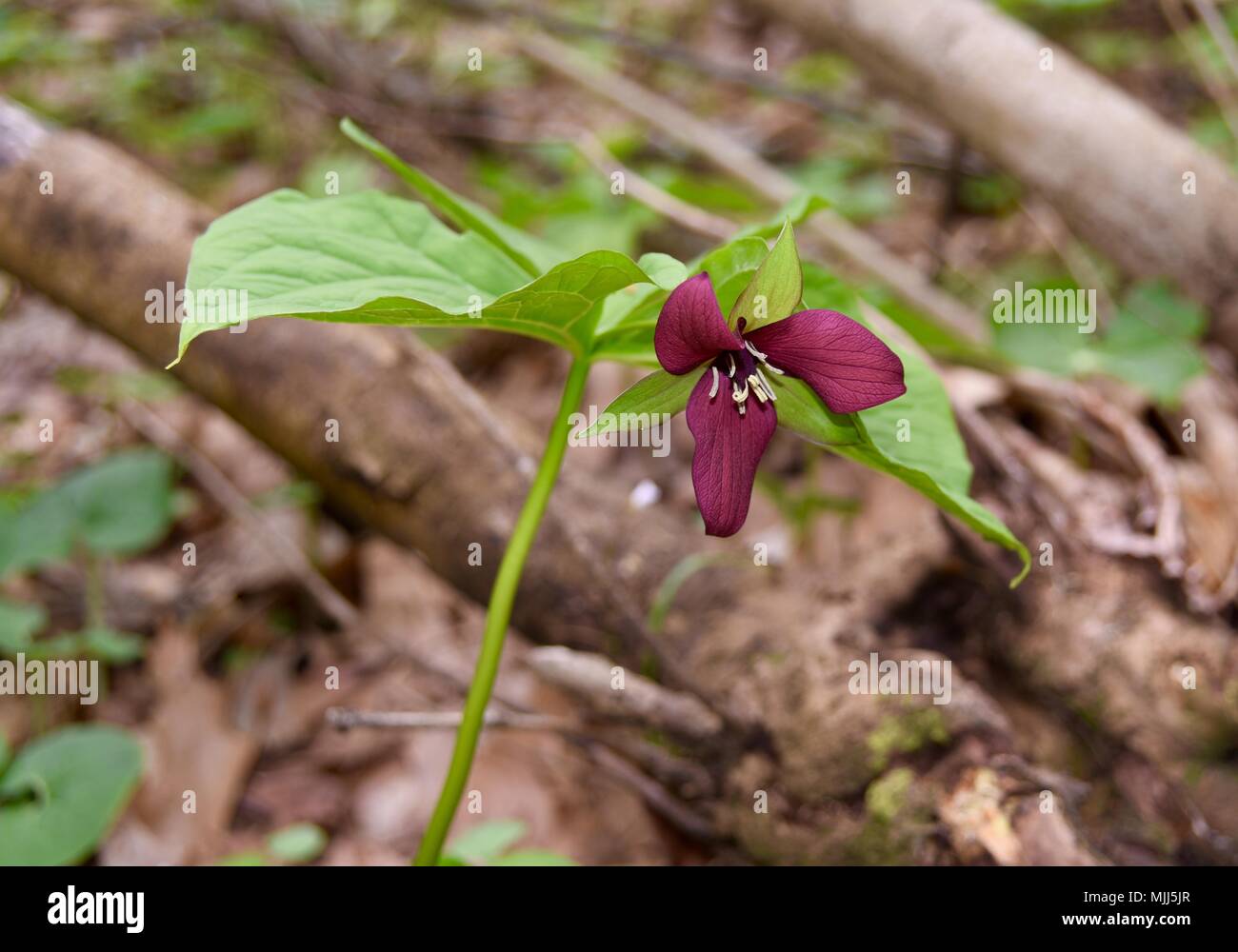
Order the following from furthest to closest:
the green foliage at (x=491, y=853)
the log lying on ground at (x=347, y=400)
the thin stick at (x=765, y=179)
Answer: the thin stick at (x=765, y=179)
the log lying on ground at (x=347, y=400)
the green foliage at (x=491, y=853)

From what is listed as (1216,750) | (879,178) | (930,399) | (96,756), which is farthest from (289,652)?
(879,178)

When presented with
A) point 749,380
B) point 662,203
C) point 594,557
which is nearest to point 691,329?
point 749,380

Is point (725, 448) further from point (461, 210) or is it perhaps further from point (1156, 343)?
point (1156, 343)

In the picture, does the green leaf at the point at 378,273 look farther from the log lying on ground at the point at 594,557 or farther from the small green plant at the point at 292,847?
the small green plant at the point at 292,847

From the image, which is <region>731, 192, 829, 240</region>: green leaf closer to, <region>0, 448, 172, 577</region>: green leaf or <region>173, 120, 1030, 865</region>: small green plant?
<region>173, 120, 1030, 865</region>: small green plant

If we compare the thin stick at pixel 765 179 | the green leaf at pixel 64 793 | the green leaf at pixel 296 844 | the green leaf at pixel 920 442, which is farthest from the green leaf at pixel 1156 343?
the green leaf at pixel 64 793
